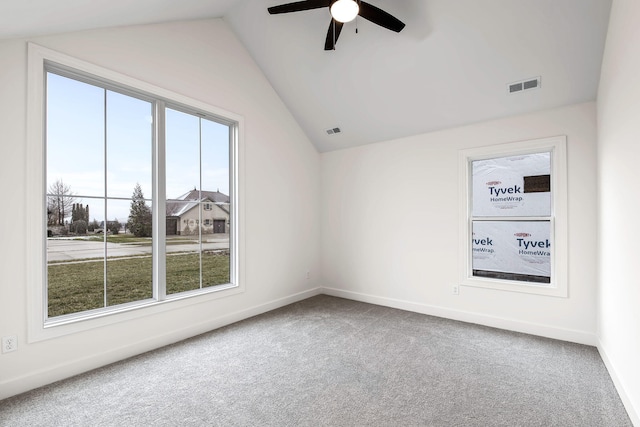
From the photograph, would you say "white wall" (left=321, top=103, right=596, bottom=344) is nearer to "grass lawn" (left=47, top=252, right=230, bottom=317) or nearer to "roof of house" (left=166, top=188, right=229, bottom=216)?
"roof of house" (left=166, top=188, right=229, bottom=216)

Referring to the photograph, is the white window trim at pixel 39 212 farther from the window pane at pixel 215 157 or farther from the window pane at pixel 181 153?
the window pane at pixel 215 157

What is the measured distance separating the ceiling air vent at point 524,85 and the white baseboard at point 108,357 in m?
3.92

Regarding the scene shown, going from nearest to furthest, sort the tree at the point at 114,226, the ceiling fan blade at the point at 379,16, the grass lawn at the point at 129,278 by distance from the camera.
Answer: the ceiling fan blade at the point at 379,16 → the tree at the point at 114,226 → the grass lawn at the point at 129,278

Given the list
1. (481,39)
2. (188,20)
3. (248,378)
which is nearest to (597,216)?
(481,39)

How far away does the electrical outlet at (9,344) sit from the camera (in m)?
2.16

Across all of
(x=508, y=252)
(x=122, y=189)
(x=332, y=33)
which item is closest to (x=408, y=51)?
(x=332, y=33)

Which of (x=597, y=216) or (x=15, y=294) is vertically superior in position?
(x=597, y=216)

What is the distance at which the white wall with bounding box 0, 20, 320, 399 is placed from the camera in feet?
7.26

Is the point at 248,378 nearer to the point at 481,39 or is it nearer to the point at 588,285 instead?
the point at 588,285

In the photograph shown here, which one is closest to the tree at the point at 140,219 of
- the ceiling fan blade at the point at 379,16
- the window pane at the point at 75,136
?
the window pane at the point at 75,136

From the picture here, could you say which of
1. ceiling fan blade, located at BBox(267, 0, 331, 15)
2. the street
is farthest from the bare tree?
ceiling fan blade, located at BBox(267, 0, 331, 15)

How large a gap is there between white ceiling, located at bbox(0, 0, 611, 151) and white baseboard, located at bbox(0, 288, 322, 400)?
8.07 feet

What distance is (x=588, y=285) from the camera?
3080 millimetres

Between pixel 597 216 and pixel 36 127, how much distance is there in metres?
4.99
